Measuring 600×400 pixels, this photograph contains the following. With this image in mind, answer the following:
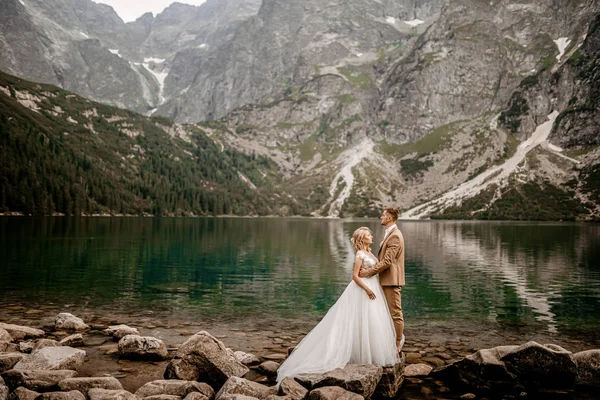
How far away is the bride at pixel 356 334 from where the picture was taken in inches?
555

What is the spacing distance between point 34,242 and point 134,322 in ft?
205

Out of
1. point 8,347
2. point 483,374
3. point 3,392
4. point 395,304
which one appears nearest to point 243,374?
point 395,304

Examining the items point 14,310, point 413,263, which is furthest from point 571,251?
point 14,310

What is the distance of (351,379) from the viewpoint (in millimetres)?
12938

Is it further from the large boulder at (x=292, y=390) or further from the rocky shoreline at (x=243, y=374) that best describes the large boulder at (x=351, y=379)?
the large boulder at (x=292, y=390)

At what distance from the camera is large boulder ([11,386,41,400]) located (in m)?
11.7

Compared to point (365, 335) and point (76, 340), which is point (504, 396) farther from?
point (76, 340)

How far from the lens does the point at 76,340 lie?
1962cm

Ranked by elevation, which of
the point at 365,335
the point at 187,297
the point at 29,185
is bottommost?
the point at 187,297

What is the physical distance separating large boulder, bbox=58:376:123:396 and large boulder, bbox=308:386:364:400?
20.3 feet

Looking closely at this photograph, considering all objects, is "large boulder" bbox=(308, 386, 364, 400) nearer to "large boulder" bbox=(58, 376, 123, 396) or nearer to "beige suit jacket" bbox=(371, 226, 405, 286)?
"beige suit jacket" bbox=(371, 226, 405, 286)

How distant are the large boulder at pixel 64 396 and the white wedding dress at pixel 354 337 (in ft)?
20.2

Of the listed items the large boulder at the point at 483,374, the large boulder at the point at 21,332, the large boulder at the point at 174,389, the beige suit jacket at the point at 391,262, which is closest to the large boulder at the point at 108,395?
the large boulder at the point at 174,389

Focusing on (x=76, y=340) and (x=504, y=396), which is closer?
(x=504, y=396)
